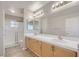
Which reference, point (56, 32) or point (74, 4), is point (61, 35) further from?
point (74, 4)

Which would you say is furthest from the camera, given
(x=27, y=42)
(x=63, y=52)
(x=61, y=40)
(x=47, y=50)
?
(x=27, y=42)

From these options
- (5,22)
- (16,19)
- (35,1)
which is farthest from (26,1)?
(5,22)

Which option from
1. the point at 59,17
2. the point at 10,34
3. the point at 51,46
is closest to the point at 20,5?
the point at 10,34

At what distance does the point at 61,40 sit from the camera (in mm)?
1193

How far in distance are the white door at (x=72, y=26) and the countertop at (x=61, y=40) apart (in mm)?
69

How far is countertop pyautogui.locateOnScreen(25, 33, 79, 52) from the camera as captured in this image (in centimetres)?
95

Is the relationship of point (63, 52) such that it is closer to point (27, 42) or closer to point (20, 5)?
point (27, 42)

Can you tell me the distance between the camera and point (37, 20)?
143 centimetres

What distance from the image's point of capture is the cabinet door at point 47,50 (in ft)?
3.98

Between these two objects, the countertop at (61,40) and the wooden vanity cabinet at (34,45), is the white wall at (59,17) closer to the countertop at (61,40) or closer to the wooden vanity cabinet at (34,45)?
the countertop at (61,40)

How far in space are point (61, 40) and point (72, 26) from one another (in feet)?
0.83

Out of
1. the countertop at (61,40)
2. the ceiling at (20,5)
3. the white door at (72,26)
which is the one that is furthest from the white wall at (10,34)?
the white door at (72,26)

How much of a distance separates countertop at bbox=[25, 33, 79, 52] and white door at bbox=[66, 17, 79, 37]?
0.07 metres

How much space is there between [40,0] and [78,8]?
459 millimetres
